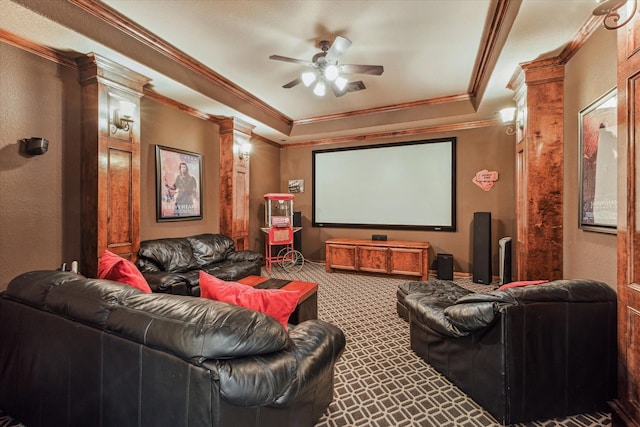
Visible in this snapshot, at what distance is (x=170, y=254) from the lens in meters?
3.82

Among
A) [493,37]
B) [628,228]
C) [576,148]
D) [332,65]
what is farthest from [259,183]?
[628,228]

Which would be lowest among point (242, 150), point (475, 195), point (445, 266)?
point (445, 266)

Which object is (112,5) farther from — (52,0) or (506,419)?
(506,419)

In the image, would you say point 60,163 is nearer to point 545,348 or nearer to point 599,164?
point 545,348

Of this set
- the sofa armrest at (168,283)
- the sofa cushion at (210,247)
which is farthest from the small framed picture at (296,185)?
the sofa armrest at (168,283)

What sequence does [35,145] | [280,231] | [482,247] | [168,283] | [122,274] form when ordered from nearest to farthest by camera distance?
1. [122,274]
2. [35,145]
3. [168,283]
4. [482,247]
5. [280,231]

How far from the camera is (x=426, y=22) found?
9.66 feet

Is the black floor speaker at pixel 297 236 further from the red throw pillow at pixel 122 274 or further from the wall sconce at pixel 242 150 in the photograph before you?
the red throw pillow at pixel 122 274

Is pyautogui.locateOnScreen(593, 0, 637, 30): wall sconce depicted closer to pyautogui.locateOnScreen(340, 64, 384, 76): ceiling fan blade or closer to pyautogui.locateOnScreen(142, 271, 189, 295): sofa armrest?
pyautogui.locateOnScreen(340, 64, 384, 76): ceiling fan blade

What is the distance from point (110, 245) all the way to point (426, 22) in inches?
162

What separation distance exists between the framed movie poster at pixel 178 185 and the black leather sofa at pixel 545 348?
4.00 m

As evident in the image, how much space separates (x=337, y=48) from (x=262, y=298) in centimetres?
274

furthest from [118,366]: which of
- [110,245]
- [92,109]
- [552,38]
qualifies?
[552,38]

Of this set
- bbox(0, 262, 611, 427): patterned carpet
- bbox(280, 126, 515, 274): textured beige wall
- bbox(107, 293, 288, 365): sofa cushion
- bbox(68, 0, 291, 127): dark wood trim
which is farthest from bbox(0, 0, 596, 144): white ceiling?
bbox(0, 262, 611, 427): patterned carpet
